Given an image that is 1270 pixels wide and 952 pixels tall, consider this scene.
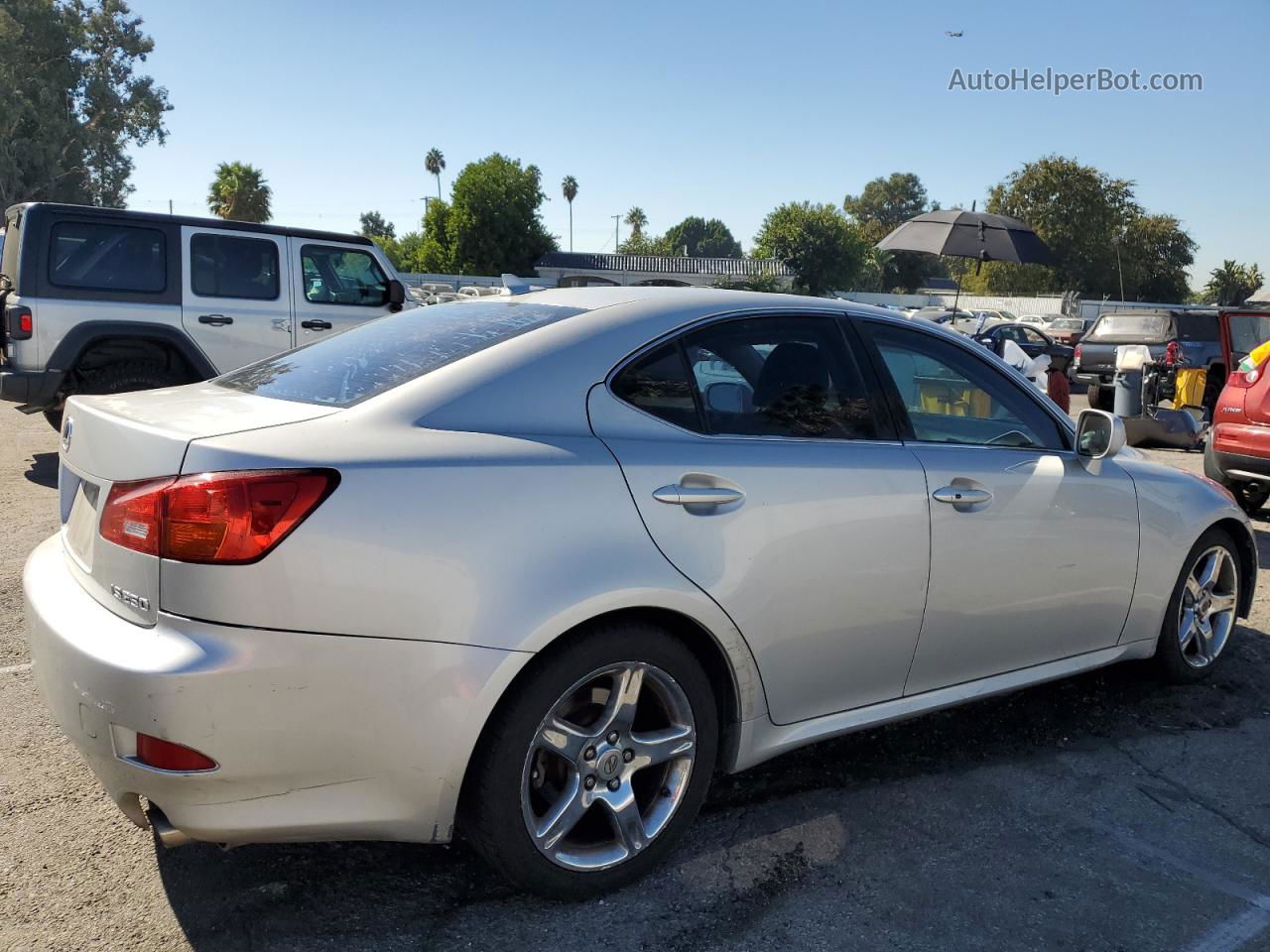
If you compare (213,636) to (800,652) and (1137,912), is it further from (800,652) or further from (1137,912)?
(1137,912)

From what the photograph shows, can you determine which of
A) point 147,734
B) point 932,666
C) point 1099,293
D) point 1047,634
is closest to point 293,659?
point 147,734

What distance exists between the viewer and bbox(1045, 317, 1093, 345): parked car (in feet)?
109

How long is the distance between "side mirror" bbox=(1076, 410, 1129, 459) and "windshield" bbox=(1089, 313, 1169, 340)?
1503 cm

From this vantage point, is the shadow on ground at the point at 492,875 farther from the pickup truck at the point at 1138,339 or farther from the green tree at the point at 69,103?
the green tree at the point at 69,103

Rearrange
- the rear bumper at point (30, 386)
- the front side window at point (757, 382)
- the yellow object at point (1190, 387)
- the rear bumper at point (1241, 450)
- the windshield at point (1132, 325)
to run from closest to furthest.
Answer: the front side window at point (757, 382) → the rear bumper at point (1241, 450) → the rear bumper at point (30, 386) → the yellow object at point (1190, 387) → the windshield at point (1132, 325)

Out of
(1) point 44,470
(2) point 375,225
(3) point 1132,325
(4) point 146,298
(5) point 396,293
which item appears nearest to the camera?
(4) point 146,298

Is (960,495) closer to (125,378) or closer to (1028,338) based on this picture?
(125,378)

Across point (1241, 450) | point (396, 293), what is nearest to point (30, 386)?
point (396, 293)

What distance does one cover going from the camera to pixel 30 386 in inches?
311

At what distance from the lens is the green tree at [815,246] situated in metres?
71.3

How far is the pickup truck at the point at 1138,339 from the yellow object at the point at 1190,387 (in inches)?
86.2

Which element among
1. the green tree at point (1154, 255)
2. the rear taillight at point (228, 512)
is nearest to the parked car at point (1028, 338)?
the rear taillight at point (228, 512)

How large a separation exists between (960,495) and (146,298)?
727 centimetres

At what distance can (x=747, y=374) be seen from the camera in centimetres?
314
